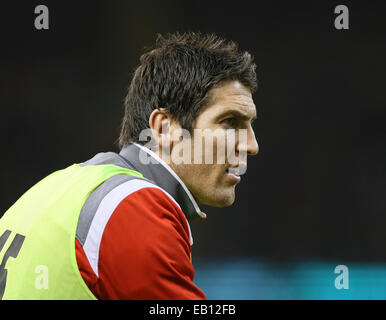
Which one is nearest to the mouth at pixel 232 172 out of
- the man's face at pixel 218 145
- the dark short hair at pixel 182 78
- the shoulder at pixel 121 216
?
the man's face at pixel 218 145

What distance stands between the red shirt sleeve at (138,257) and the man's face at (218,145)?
0.30m

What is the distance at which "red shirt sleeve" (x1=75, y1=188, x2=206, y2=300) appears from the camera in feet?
2.38

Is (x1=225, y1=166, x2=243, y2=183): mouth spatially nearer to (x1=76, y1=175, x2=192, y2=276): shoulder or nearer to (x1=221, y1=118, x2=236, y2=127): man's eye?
(x1=221, y1=118, x2=236, y2=127): man's eye

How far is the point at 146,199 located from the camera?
0.77 m

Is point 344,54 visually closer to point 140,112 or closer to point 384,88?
point 384,88

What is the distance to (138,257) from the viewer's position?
2.38ft

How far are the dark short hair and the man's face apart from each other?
0.08 feet

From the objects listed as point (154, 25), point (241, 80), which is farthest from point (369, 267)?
point (241, 80)

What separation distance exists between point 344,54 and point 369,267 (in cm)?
140

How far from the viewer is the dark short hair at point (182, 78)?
3.54ft

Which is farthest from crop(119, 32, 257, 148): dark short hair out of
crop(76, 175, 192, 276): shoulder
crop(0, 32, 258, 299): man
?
crop(76, 175, 192, 276): shoulder

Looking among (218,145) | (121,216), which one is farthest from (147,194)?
(218,145)

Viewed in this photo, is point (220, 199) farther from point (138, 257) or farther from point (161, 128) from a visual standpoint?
point (138, 257)

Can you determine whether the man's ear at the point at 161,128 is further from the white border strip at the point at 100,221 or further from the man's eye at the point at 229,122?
the white border strip at the point at 100,221
